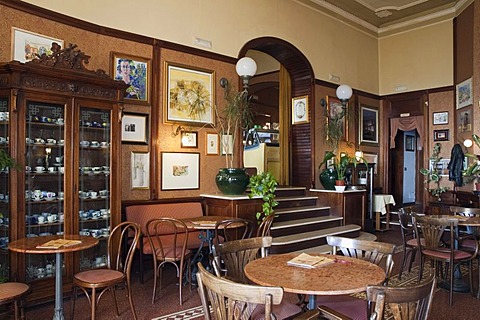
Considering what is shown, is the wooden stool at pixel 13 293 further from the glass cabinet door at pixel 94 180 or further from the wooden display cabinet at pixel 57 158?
the glass cabinet door at pixel 94 180

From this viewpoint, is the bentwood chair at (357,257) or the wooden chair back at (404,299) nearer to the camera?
the wooden chair back at (404,299)

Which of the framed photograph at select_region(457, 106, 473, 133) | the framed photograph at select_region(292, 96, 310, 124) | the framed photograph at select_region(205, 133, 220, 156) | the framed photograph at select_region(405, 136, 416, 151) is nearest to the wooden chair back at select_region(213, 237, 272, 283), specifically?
the framed photograph at select_region(205, 133, 220, 156)

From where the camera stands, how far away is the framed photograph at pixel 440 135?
8.94m

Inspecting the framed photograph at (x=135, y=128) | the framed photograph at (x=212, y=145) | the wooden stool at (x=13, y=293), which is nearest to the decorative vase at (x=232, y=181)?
the framed photograph at (x=212, y=145)

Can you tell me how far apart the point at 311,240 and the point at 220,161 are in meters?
1.98

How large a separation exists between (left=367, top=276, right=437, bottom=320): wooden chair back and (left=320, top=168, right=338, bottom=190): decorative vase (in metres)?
5.68

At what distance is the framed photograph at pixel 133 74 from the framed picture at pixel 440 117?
7.08 m

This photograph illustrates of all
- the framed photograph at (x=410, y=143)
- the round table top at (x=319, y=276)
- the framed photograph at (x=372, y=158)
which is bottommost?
the round table top at (x=319, y=276)

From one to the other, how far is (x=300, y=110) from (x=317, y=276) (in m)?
6.29

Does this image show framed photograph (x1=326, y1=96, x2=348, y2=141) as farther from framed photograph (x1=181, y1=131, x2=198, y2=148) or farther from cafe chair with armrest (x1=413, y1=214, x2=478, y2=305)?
cafe chair with armrest (x1=413, y1=214, x2=478, y2=305)

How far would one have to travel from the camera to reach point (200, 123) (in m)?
6.03

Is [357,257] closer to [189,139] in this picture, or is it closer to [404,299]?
[404,299]

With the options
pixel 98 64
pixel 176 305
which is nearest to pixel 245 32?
pixel 98 64

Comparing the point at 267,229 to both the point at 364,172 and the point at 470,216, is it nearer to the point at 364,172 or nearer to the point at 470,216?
the point at 470,216
